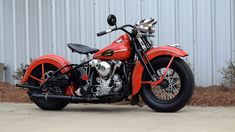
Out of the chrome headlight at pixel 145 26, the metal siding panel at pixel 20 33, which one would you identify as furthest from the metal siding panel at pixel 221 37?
the metal siding panel at pixel 20 33

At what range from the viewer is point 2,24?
1380 cm

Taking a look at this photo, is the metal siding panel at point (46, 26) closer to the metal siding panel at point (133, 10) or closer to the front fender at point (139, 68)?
the metal siding panel at point (133, 10)

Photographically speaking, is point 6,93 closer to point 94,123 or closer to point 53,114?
point 53,114

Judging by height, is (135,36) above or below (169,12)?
below

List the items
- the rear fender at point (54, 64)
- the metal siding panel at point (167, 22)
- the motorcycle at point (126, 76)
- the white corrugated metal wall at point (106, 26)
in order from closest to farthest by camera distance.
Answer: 1. the motorcycle at point (126, 76)
2. the rear fender at point (54, 64)
3. the white corrugated metal wall at point (106, 26)
4. the metal siding panel at point (167, 22)

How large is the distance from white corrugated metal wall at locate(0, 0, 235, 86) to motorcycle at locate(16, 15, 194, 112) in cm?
323

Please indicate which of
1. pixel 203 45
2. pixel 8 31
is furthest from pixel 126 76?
pixel 8 31

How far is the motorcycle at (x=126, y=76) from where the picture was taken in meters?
8.07

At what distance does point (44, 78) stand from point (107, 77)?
1.26 m

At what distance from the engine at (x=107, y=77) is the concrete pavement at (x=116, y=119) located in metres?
0.38

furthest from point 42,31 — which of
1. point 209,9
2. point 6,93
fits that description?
point 209,9

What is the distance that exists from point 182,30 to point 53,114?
4.39 meters

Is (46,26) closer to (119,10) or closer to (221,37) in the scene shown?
(119,10)

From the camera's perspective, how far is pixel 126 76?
27.5 ft
